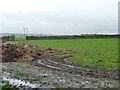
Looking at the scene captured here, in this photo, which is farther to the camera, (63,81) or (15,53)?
(15,53)

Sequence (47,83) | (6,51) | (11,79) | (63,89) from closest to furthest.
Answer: (63,89), (47,83), (11,79), (6,51)

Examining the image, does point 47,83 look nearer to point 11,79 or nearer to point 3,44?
point 11,79

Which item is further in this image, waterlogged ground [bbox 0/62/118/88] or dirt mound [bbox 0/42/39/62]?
dirt mound [bbox 0/42/39/62]

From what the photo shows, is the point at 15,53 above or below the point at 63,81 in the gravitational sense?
above

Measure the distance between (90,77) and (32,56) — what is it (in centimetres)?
1973

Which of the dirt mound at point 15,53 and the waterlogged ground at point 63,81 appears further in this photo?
the dirt mound at point 15,53

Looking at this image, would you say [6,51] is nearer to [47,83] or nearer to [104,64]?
[104,64]

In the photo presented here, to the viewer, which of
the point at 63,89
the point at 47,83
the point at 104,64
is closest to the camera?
the point at 63,89

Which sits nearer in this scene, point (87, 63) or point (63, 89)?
point (63, 89)

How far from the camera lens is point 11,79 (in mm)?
24391

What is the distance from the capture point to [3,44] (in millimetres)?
44531

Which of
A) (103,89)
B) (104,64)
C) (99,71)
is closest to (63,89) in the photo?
(103,89)

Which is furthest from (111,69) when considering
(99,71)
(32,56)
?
(32,56)

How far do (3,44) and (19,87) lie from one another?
1015 inches
